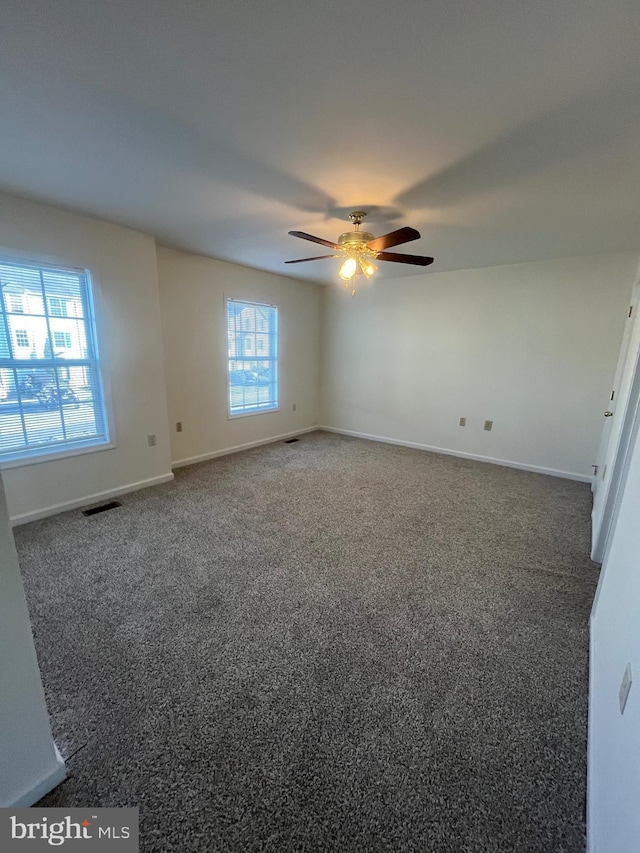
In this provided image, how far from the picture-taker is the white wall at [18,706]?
912 millimetres

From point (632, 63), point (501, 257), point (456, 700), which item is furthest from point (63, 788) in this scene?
point (501, 257)

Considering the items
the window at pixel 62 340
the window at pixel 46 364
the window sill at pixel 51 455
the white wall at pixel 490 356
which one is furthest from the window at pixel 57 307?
the white wall at pixel 490 356

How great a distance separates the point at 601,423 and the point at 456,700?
3.51m

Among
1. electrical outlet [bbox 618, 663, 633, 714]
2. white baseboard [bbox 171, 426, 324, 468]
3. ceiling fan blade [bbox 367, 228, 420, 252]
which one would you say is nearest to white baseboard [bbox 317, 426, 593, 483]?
white baseboard [bbox 171, 426, 324, 468]

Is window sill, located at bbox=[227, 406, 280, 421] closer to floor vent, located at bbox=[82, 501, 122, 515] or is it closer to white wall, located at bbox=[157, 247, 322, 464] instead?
white wall, located at bbox=[157, 247, 322, 464]

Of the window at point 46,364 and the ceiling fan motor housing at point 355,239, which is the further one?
the window at point 46,364

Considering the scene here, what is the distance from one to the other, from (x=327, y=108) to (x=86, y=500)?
10.7 feet

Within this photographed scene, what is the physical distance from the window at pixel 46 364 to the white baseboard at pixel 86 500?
0.44 m

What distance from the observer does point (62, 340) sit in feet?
9.04

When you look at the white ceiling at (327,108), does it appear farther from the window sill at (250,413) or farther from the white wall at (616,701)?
the window sill at (250,413)

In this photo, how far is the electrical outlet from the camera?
975mm

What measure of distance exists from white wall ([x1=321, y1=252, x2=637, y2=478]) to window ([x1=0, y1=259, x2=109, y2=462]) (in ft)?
11.2

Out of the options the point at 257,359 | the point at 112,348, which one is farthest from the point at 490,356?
the point at 112,348

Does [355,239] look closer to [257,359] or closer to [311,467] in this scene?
[311,467]
